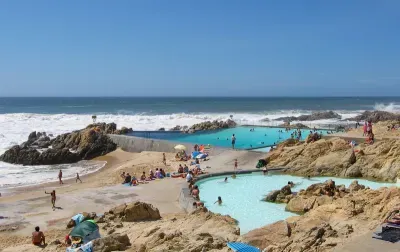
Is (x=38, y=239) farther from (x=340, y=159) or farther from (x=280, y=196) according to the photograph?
(x=340, y=159)

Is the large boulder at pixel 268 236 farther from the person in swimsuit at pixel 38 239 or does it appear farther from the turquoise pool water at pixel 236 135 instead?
the turquoise pool water at pixel 236 135

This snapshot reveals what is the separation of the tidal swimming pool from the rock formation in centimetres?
513

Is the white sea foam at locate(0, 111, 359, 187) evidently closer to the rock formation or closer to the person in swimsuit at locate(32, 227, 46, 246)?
the rock formation

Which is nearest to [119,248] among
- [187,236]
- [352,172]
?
[187,236]

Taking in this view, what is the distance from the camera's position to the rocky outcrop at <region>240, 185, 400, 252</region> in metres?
8.35

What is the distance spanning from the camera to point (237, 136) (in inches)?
1553

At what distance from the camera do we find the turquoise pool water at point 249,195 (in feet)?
45.0

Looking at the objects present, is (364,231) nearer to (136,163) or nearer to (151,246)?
(151,246)

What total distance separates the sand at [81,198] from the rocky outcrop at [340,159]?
7.15ft

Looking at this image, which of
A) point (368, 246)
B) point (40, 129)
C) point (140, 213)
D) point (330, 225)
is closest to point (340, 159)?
point (140, 213)

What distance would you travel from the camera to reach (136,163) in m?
27.0

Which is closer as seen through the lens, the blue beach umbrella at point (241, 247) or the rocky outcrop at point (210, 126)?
the blue beach umbrella at point (241, 247)

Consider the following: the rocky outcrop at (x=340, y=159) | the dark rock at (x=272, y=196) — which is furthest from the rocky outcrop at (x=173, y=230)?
the rocky outcrop at (x=340, y=159)

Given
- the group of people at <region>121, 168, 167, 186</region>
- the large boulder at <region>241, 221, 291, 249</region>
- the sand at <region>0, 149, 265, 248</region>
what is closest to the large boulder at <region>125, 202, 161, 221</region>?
the sand at <region>0, 149, 265, 248</region>
